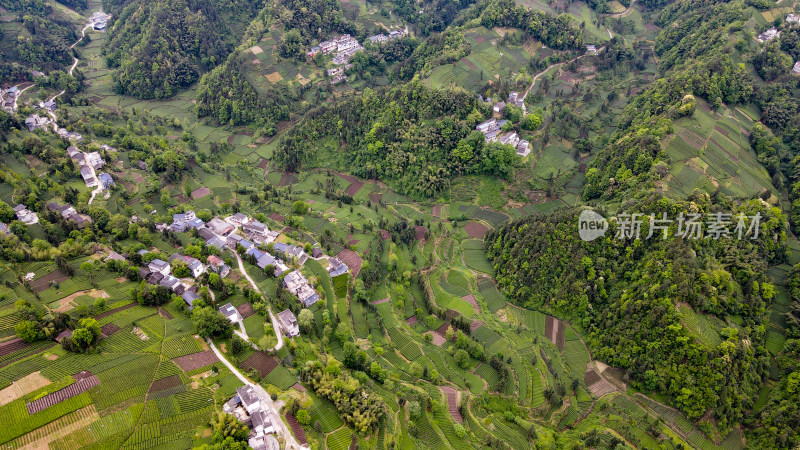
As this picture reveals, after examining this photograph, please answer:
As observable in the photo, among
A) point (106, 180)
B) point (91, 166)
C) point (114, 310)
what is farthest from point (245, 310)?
point (91, 166)

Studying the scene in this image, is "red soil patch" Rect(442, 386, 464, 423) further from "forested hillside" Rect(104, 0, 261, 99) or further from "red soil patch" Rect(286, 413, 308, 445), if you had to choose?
"forested hillside" Rect(104, 0, 261, 99)

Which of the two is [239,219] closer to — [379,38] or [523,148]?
[523,148]

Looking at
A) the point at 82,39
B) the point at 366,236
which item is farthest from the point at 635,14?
the point at 82,39

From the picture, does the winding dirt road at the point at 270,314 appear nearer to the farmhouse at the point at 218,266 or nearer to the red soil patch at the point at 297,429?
the farmhouse at the point at 218,266

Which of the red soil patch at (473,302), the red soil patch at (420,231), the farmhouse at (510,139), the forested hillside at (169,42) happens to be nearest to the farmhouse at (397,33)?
the forested hillside at (169,42)

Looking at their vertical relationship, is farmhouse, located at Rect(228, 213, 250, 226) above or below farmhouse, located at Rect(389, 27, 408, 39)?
below

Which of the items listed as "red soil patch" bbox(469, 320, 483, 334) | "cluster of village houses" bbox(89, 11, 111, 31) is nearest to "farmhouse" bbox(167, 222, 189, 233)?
"red soil patch" bbox(469, 320, 483, 334)
